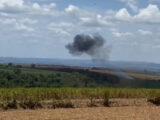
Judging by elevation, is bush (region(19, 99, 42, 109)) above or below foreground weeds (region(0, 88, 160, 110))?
below

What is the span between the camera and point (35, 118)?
58.9 ft

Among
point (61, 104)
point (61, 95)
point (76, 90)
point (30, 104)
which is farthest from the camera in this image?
point (76, 90)

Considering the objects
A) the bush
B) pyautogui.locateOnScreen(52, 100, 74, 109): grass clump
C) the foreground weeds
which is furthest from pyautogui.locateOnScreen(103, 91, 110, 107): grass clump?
the bush

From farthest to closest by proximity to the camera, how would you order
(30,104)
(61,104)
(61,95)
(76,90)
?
(76,90) → (61,95) → (61,104) → (30,104)

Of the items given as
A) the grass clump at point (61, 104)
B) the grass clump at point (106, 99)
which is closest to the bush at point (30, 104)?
the grass clump at point (61, 104)

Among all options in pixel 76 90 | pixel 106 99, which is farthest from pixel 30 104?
pixel 106 99

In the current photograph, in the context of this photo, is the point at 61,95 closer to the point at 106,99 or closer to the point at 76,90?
the point at 76,90

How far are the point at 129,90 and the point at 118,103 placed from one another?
9.94 ft

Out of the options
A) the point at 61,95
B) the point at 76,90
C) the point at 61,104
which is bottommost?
the point at 61,104

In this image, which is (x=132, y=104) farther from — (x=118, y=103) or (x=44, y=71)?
(x=44, y=71)

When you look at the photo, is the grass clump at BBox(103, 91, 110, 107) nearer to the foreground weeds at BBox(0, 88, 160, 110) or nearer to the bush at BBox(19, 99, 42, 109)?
the foreground weeds at BBox(0, 88, 160, 110)

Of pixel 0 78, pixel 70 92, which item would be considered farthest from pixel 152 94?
pixel 0 78

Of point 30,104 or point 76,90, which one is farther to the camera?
point 76,90

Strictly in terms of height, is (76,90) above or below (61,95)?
above
